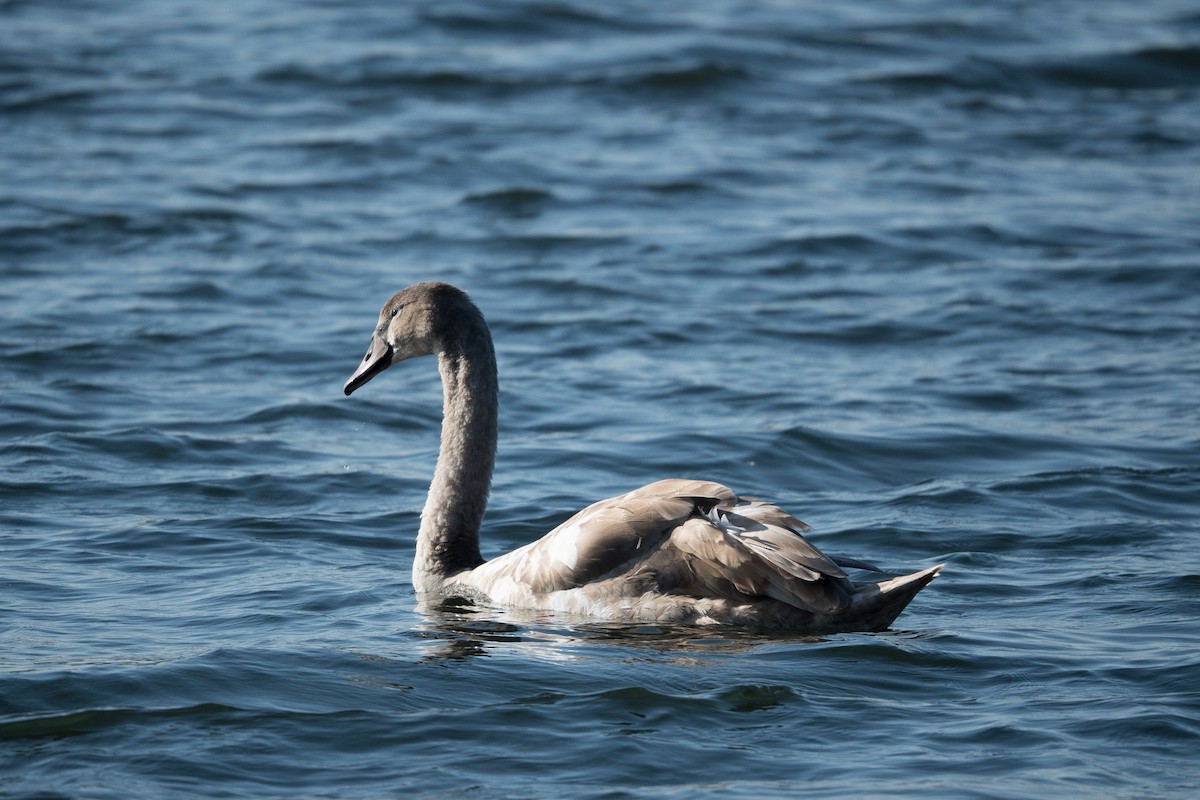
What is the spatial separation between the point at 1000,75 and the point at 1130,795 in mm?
18634

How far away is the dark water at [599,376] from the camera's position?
643 centimetres

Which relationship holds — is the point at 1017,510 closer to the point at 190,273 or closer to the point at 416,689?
the point at 416,689

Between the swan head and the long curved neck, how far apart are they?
5 centimetres

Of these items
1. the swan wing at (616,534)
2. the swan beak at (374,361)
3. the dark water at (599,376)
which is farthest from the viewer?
the swan beak at (374,361)

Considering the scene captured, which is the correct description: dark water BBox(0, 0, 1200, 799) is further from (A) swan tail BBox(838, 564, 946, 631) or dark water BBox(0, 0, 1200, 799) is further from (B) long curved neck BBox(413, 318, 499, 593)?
(B) long curved neck BBox(413, 318, 499, 593)

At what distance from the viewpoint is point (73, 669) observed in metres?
6.86

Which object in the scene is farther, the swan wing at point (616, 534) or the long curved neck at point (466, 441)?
the long curved neck at point (466, 441)

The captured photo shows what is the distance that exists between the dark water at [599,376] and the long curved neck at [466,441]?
1.60ft

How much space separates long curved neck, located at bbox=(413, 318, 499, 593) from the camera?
8648 mm

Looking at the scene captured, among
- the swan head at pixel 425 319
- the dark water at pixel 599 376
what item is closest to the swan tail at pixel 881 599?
the dark water at pixel 599 376

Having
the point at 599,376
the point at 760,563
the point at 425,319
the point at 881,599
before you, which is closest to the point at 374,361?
the point at 425,319

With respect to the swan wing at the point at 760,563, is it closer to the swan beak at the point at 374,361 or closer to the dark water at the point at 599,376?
the dark water at the point at 599,376

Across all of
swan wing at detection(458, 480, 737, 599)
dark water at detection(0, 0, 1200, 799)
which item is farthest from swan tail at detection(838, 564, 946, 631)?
swan wing at detection(458, 480, 737, 599)

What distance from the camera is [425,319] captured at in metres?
8.74
